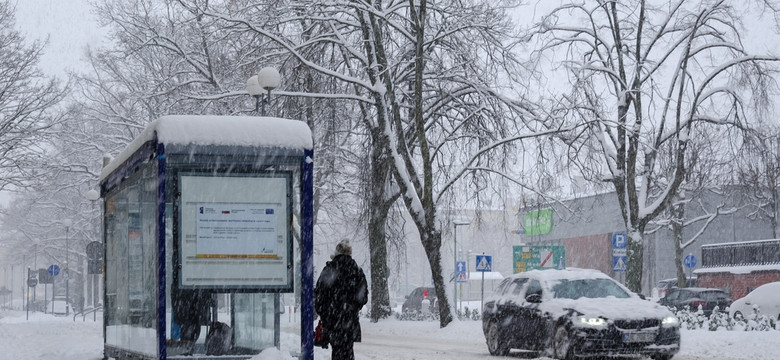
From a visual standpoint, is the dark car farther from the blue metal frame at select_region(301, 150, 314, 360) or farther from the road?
the blue metal frame at select_region(301, 150, 314, 360)

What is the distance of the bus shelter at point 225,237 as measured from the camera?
35.1ft

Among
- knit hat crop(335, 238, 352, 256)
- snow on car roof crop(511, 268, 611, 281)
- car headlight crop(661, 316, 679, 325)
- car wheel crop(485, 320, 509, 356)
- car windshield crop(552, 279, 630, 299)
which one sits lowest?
car wheel crop(485, 320, 509, 356)

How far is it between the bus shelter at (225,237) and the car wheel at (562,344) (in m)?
6.14

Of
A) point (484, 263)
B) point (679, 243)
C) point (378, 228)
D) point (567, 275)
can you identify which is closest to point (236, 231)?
point (567, 275)

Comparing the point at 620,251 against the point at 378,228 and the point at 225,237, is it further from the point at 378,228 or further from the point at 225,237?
the point at 225,237

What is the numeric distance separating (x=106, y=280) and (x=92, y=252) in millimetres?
18961

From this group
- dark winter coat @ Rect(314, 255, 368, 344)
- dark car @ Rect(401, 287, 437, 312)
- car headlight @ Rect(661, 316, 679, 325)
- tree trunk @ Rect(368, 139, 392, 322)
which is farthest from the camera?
dark car @ Rect(401, 287, 437, 312)

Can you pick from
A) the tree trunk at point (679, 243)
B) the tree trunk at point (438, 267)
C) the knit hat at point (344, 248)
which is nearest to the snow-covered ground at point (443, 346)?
the tree trunk at point (438, 267)

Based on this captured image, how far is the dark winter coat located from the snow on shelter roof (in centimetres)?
170

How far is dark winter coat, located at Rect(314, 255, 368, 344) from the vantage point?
12109mm

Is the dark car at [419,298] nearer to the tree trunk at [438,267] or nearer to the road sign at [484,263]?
the road sign at [484,263]

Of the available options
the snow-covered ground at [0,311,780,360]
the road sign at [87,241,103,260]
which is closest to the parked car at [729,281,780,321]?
the snow-covered ground at [0,311,780,360]

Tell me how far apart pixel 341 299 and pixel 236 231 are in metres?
1.74

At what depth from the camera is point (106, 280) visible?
15203mm
